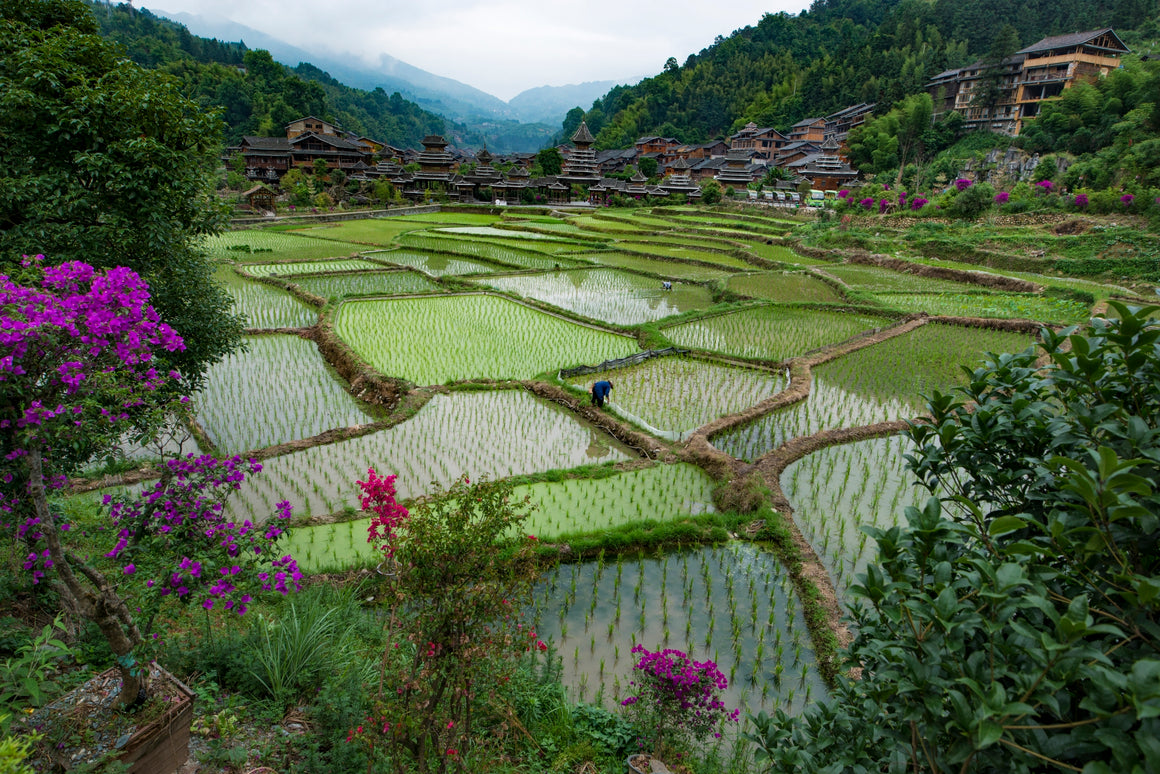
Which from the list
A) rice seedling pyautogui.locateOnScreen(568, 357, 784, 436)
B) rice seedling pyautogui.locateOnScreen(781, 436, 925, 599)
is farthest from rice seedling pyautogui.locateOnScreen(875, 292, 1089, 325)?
rice seedling pyautogui.locateOnScreen(781, 436, 925, 599)

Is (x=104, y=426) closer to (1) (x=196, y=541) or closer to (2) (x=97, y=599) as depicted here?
(1) (x=196, y=541)

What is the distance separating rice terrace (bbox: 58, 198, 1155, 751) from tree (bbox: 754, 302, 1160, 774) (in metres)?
0.71

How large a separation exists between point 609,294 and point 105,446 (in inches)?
702

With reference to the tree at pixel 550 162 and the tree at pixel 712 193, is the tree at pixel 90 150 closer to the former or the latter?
the tree at pixel 712 193

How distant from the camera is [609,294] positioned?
20.3m

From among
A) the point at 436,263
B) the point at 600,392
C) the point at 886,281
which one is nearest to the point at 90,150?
the point at 600,392

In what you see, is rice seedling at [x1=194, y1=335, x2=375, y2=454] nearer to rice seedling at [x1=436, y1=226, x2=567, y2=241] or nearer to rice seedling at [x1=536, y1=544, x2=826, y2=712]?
rice seedling at [x1=536, y1=544, x2=826, y2=712]

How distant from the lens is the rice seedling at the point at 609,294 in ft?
58.5

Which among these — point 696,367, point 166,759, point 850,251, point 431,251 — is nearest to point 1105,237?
point 850,251

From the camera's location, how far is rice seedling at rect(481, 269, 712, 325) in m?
17.8

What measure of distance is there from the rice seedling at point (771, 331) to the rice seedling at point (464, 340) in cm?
205

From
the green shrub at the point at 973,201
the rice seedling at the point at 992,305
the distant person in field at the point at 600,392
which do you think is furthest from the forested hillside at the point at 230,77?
the green shrub at the point at 973,201

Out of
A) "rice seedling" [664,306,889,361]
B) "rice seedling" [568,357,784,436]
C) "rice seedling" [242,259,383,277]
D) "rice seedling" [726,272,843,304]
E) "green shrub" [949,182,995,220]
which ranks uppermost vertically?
"green shrub" [949,182,995,220]

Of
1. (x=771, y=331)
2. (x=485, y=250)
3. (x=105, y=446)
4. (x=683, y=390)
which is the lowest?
(x=683, y=390)
